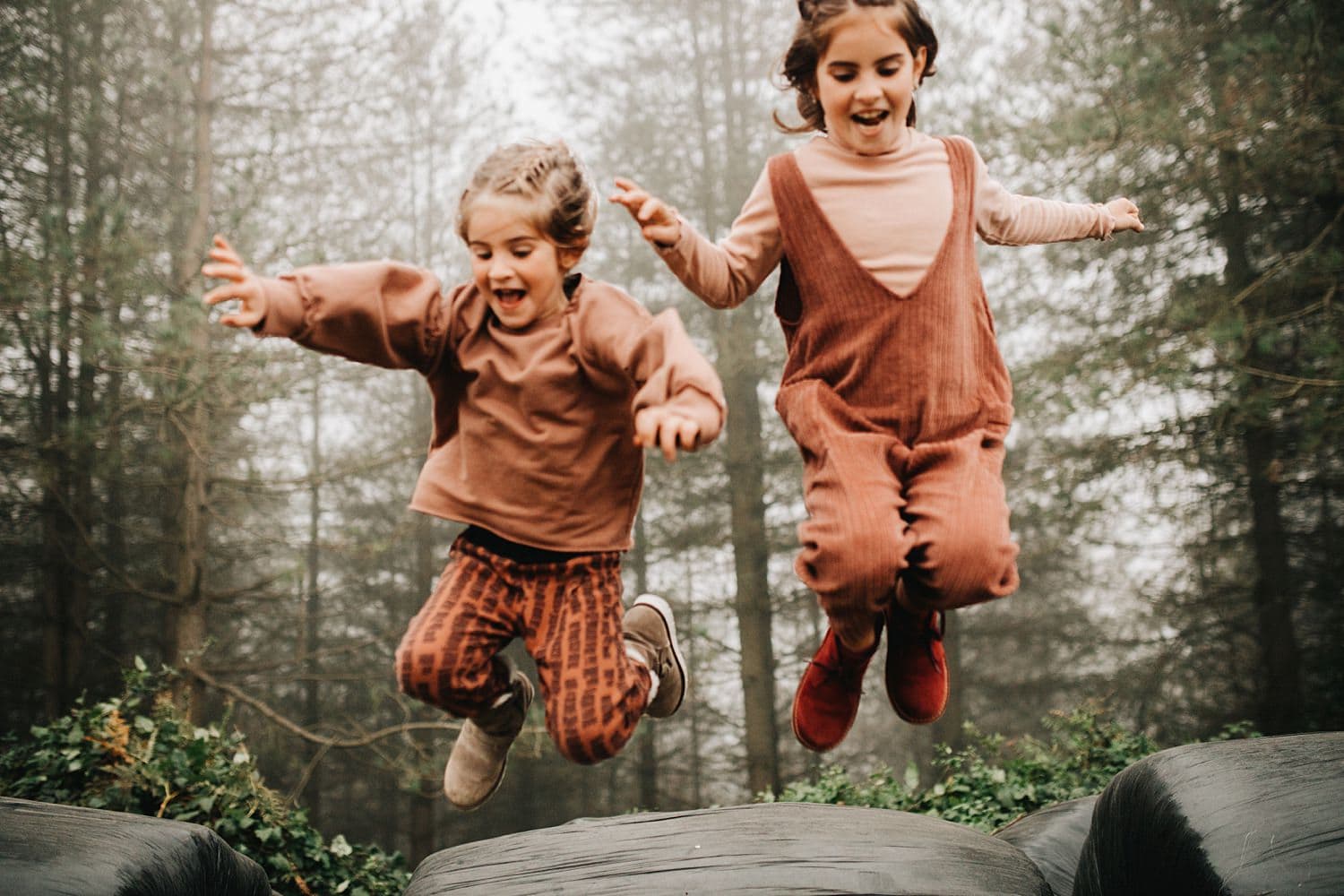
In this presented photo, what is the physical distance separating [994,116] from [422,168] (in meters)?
6.03

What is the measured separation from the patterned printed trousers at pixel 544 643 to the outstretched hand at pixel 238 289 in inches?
29.6

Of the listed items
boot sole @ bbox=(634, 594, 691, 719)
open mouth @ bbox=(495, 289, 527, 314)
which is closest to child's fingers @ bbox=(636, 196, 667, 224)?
open mouth @ bbox=(495, 289, 527, 314)

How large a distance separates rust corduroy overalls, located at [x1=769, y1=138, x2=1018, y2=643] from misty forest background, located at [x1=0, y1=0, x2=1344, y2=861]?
3707 millimetres

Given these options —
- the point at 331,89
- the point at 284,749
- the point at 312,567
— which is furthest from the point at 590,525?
the point at 312,567

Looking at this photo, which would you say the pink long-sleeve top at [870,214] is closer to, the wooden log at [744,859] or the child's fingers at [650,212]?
the child's fingers at [650,212]

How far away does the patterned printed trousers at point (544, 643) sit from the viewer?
8.01 ft

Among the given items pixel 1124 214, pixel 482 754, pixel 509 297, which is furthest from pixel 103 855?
pixel 1124 214

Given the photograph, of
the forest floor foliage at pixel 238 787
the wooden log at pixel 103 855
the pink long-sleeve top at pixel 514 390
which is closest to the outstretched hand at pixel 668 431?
the pink long-sleeve top at pixel 514 390

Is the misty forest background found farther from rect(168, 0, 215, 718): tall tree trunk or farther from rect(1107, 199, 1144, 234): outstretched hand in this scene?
rect(1107, 199, 1144, 234): outstretched hand

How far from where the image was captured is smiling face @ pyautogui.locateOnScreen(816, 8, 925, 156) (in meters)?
2.34

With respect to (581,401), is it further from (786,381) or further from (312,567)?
(312,567)

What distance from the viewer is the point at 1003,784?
17.7ft

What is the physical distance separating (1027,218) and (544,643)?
5.34 feet

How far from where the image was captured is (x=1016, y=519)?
35.5 ft
